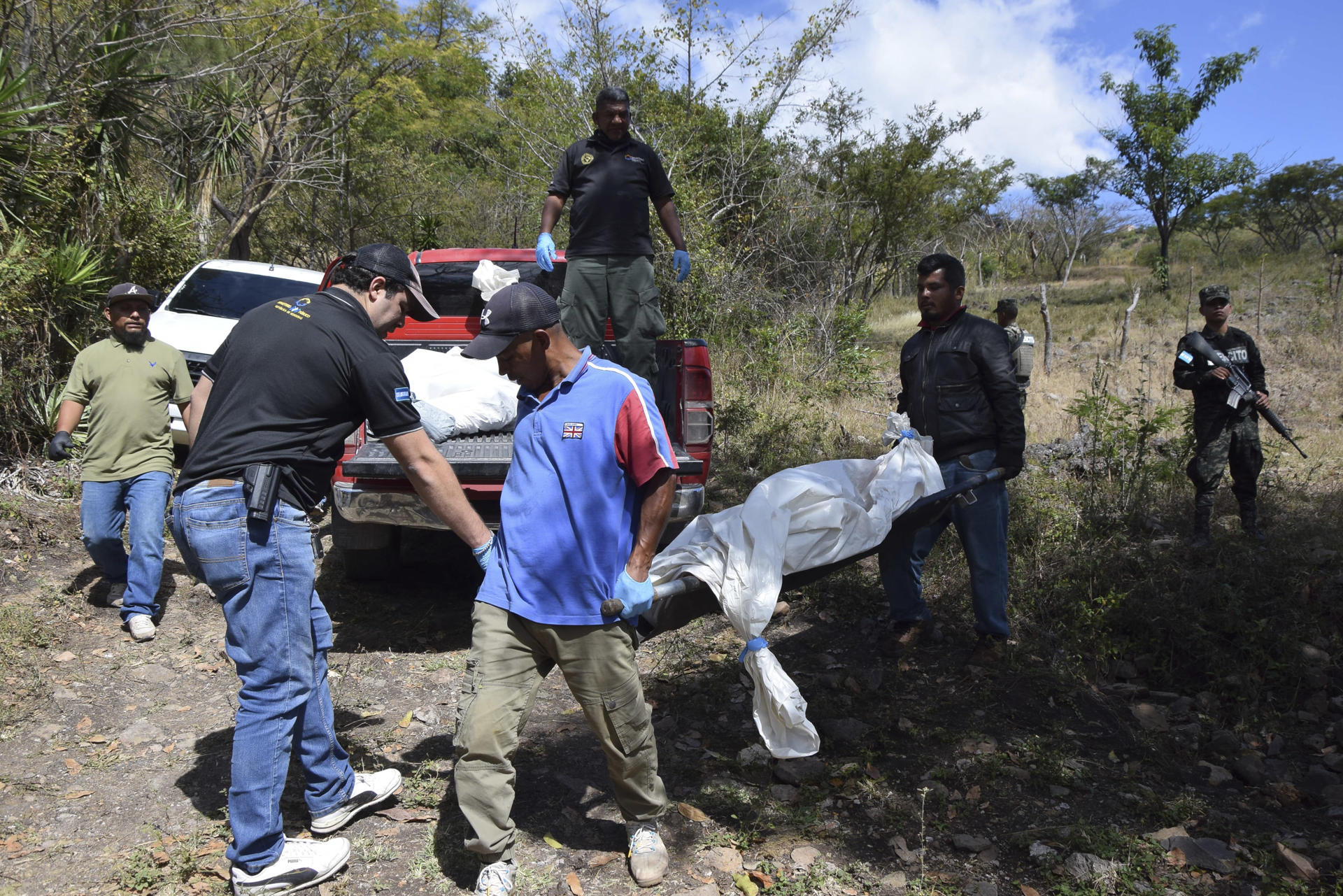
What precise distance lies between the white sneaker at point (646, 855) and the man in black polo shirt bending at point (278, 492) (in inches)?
36.3

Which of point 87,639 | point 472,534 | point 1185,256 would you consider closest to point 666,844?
point 472,534

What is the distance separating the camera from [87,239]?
7266 millimetres

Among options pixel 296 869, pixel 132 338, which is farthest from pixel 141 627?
pixel 296 869

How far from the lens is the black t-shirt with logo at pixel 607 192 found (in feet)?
15.7

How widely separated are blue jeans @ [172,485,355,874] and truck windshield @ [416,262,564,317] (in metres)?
3.11

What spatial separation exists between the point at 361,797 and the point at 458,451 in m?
1.69

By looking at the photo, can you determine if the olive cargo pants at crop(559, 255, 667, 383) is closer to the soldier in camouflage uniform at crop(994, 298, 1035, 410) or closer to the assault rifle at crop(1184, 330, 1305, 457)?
the assault rifle at crop(1184, 330, 1305, 457)

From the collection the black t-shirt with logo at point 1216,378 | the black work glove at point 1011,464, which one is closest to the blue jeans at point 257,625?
the black work glove at point 1011,464

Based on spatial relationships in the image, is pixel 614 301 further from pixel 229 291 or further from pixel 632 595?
pixel 229 291

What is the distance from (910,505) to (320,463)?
87.0 inches

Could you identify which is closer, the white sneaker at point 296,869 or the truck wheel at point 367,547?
the white sneaker at point 296,869

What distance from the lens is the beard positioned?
4.75 metres

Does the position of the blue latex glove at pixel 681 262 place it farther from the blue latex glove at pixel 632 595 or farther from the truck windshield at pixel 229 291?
the truck windshield at pixel 229 291

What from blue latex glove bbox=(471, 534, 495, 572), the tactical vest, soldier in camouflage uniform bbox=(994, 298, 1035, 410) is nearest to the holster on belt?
blue latex glove bbox=(471, 534, 495, 572)
